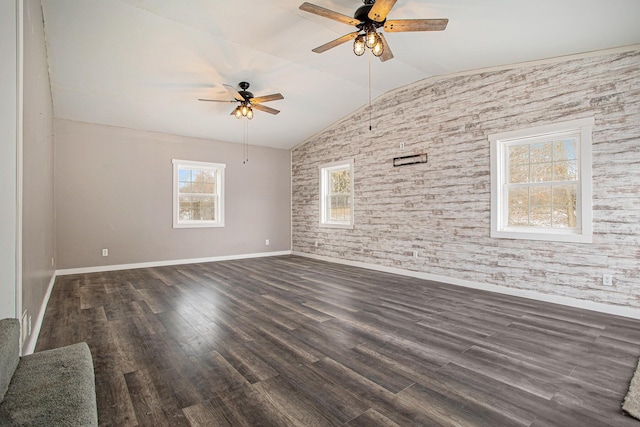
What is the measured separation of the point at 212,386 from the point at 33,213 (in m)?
2.16

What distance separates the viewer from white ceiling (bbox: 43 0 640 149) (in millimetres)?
3133

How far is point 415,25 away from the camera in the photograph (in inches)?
112

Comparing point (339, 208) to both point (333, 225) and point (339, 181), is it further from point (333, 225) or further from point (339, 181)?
point (339, 181)

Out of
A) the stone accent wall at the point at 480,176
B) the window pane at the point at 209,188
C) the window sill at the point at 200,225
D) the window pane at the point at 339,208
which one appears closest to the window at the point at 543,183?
the stone accent wall at the point at 480,176

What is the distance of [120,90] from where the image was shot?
481 cm

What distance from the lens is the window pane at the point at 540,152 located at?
3.98 meters

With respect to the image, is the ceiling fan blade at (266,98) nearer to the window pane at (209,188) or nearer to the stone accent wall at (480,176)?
the stone accent wall at (480,176)

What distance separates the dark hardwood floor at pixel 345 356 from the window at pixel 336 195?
8.99ft

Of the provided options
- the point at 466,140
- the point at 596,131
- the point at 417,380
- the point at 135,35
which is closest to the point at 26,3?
the point at 135,35

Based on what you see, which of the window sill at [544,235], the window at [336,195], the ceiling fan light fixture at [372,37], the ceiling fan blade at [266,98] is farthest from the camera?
the window at [336,195]

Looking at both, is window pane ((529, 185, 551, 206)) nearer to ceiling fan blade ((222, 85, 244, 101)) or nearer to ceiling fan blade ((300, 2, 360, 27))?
ceiling fan blade ((300, 2, 360, 27))

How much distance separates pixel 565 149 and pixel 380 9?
116 inches

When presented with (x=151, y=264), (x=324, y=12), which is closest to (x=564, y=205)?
(x=324, y=12)

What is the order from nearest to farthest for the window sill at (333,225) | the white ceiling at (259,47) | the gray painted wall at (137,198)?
the white ceiling at (259,47)
the gray painted wall at (137,198)
the window sill at (333,225)
